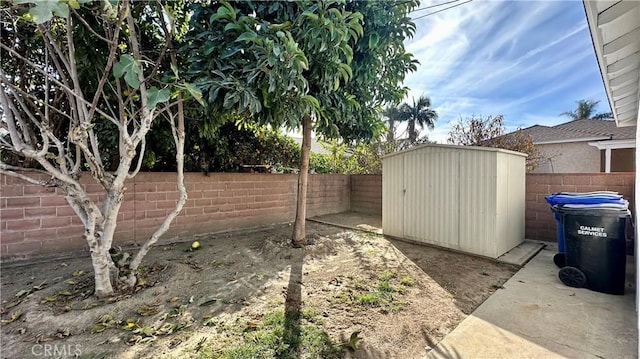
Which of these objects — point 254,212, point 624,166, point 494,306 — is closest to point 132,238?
point 254,212

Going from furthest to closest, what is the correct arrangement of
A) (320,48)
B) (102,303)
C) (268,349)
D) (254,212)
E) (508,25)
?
(254,212) → (508,25) → (320,48) → (102,303) → (268,349)

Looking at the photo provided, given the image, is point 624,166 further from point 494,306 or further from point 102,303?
point 102,303

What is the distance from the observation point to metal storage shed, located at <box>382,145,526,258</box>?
434 centimetres

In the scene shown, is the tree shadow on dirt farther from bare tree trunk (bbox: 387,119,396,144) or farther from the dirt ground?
bare tree trunk (bbox: 387,119,396,144)

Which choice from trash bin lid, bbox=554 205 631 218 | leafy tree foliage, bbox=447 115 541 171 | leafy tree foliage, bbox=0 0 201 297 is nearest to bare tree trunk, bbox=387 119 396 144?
leafy tree foliage, bbox=447 115 541 171

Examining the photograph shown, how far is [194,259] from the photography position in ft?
14.0

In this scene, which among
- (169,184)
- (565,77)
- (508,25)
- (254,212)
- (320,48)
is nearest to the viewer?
(320,48)

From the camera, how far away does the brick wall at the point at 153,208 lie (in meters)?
3.93

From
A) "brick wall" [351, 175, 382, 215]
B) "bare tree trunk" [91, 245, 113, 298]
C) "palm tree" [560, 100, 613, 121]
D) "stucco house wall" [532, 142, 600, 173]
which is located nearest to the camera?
"bare tree trunk" [91, 245, 113, 298]

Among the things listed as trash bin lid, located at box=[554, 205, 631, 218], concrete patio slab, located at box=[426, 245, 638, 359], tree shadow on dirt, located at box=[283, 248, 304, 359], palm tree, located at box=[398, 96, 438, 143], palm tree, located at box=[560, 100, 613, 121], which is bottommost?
concrete patio slab, located at box=[426, 245, 638, 359]

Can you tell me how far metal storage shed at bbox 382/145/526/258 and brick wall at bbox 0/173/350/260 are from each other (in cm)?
320

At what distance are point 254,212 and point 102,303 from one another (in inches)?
160

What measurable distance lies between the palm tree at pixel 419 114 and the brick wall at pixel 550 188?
55.5 ft

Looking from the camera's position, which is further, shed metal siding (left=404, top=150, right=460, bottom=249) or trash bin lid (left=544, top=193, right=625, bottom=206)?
shed metal siding (left=404, top=150, right=460, bottom=249)
